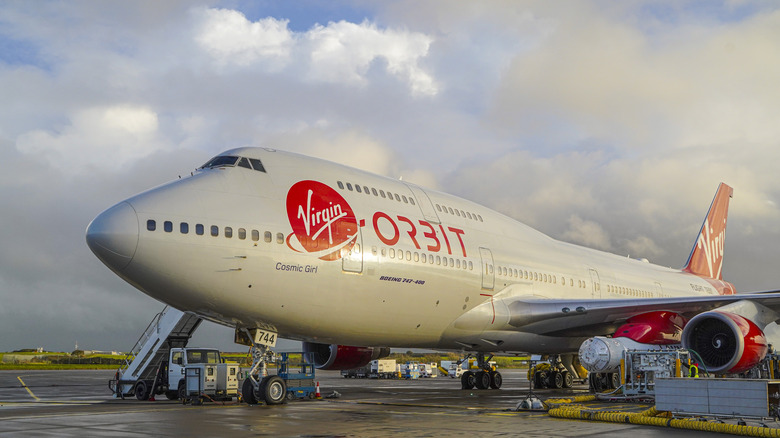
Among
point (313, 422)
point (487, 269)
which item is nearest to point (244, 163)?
point (313, 422)

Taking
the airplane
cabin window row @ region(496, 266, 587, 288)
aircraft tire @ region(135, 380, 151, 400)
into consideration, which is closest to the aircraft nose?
the airplane

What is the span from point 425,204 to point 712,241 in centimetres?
2278

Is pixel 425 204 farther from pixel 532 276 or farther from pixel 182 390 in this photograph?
pixel 182 390

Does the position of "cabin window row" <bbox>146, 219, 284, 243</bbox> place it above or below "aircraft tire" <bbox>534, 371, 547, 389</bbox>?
above

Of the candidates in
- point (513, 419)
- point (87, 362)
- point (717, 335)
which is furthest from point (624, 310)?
point (87, 362)

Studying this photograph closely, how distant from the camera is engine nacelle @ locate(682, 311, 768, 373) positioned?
592 inches

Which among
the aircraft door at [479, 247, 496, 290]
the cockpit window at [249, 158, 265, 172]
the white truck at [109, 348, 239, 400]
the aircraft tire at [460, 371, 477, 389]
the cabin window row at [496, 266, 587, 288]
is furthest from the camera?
the aircraft tire at [460, 371, 477, 389]

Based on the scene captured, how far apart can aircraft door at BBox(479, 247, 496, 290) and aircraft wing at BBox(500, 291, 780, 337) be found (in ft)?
2.48

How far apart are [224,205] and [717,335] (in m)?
11.2

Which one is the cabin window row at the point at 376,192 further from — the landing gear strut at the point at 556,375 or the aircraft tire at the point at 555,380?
the aircraft tire at the point at 555,380

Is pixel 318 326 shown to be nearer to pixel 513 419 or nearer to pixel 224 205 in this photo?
pixel 224 205

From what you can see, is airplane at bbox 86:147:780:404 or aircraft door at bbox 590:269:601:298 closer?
airplane at bbox 86:147:780:404

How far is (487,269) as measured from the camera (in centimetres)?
1822

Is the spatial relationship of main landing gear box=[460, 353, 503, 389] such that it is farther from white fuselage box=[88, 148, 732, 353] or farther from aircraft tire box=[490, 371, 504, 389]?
white fuselage box=[88, 148, 732, 353]
